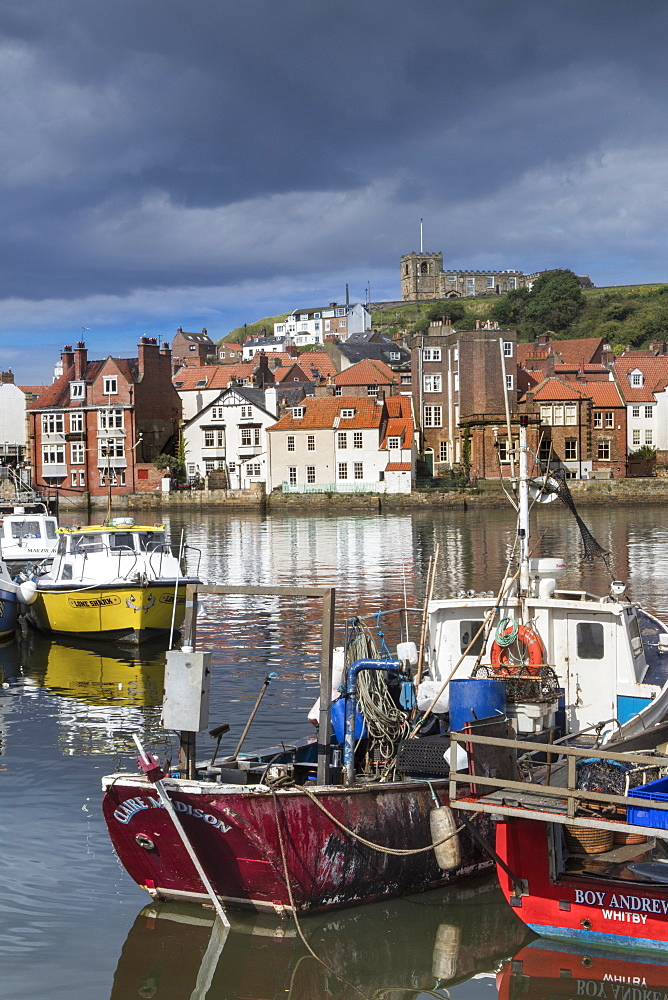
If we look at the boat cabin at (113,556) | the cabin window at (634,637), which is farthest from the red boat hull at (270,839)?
the boat cabin at (113,556)

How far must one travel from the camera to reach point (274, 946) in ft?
33.3

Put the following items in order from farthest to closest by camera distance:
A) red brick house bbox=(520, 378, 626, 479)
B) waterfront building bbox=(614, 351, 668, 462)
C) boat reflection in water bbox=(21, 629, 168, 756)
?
waterfront building bbox=(614, 351, 668, 462)
red brick house bbox=(520, 378, 626, 479)
boat reflection in water bbox=(21, 629, 168, 756)

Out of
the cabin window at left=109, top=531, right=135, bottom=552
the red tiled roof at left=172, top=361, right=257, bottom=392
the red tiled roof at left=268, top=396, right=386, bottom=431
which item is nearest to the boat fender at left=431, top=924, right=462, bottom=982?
the cabin window at left=109, top=531, right=135, bottom=552

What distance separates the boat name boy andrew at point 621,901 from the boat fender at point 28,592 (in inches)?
745

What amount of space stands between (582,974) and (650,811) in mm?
1726

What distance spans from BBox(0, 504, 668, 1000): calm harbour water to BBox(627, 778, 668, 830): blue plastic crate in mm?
2007

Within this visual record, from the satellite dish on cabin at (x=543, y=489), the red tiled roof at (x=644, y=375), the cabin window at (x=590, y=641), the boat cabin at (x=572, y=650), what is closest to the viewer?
the boat cabin at (x=572, y=650)

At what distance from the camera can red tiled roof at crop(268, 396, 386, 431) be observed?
76.2 m

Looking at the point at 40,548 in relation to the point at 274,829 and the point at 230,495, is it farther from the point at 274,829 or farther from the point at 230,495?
the point at 230,495

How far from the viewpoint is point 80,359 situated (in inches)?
3396

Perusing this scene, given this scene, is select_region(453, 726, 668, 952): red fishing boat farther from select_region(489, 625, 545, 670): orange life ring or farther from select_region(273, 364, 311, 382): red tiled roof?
select_region(273, 364, 311, 382): red tiled roof

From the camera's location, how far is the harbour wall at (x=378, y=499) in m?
71.6

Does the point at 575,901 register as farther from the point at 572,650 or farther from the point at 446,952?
the point at 572,650

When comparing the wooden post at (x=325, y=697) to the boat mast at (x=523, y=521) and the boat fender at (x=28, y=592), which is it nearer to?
the boat mast at (x=523, y=521)
